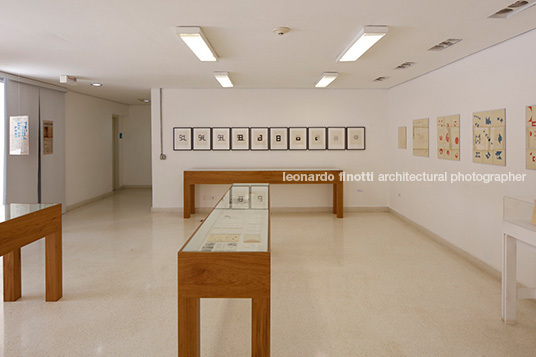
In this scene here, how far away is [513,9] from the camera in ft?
11.3

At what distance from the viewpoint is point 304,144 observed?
8.51 metres

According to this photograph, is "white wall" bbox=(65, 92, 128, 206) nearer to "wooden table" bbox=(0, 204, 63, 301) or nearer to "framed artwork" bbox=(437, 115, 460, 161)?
"wooden table" bbox=(0, 204, 63, 301)

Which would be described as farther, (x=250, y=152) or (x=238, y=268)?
(x=250, y=152)

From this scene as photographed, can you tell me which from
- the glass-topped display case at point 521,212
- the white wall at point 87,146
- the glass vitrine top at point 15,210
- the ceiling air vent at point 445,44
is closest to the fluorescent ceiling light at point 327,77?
the ceiling air vent at point 445,44

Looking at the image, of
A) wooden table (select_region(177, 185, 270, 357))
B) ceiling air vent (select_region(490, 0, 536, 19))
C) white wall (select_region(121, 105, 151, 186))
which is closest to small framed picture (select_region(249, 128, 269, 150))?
ceiling air vent (select_region(490, 0, 536, 19))

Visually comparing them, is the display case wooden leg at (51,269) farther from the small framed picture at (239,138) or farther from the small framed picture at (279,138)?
the small framed picture at (279,138)

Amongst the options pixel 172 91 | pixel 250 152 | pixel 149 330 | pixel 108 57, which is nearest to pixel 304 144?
pixel 250 152

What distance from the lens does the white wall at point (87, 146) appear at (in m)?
8.77

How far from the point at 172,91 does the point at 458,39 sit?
5837 mm

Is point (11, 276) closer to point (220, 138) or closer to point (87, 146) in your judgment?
point (220, 138)

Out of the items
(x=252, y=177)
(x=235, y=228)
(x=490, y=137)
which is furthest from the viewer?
(x=252, y=177)

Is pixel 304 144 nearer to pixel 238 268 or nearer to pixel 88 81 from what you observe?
pixel 88 81

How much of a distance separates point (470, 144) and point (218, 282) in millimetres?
4207

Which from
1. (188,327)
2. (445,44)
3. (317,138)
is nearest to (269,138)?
(317,138)
